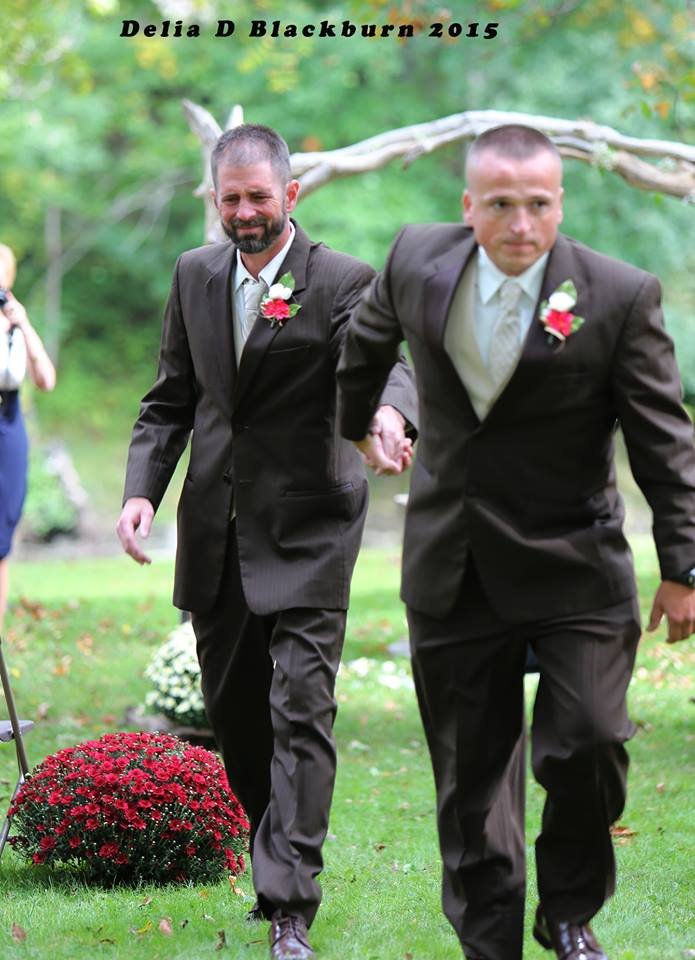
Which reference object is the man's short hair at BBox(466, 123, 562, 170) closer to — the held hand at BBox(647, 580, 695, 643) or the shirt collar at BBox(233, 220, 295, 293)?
the held hand at BBox(647, 580, 695, 643)

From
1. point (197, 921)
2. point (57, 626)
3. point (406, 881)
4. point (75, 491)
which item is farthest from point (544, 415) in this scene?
point (75, 491)

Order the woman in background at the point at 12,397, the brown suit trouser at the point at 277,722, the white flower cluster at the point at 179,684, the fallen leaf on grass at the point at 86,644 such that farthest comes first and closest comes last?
the fallen leaf on grass at the point at 86,644, the woman in background at the point at 12,397, the white flower cluster at the point at 179,684, the brown suit trouser at the point at 277,722

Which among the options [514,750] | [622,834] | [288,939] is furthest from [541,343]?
[622,834]

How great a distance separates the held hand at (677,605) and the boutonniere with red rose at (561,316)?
0.65m

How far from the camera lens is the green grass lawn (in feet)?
16.1

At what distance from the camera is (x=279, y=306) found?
4848 mm

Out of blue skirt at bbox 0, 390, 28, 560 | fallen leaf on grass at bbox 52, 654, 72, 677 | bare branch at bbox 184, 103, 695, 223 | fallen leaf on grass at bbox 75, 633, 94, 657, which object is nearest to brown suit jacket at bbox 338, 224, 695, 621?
bare branch at bbox 184, 103, 695, 223

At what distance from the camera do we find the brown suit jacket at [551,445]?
3.73 metres

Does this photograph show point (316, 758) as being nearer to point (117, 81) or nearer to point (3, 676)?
point (3, 676)

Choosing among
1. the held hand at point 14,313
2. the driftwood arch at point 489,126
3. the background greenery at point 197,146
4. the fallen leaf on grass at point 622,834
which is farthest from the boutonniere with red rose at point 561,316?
the background greenery at point 197,146

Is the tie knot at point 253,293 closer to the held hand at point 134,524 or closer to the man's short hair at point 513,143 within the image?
the held hand at point 134,524

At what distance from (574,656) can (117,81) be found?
90.4 ft

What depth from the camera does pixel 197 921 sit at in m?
5.10

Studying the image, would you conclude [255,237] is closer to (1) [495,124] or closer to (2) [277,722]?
(2) [277,722]
